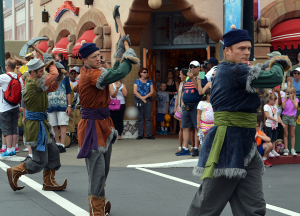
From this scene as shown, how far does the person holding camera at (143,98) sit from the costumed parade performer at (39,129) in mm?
5624

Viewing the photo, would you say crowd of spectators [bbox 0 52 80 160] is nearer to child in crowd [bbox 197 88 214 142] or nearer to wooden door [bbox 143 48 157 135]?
wooden door [bbox 143 48 157 135]

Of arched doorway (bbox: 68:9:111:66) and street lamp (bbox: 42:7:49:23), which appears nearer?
arched doorway (bbox: 68:9:111:66)

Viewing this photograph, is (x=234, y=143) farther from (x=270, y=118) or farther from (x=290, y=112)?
(x=290, y=112)

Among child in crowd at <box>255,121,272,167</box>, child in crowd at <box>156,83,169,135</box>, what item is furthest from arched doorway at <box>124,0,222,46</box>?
child in crowd at <box>255,121,272,167</box>

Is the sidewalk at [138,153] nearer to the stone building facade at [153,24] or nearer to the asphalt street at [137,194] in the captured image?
the asphalt street at [137,194]

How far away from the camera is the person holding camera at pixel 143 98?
1246 centimetres

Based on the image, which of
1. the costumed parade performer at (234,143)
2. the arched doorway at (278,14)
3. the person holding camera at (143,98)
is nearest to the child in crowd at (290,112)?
the arched doorway at (278,14)

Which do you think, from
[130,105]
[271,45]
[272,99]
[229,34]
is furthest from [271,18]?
[229,34]

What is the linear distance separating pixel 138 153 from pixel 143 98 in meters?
2.42

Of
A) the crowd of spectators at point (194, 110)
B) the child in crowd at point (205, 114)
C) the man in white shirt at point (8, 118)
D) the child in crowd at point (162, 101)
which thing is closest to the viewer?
the child in crowd at point (205, 114)

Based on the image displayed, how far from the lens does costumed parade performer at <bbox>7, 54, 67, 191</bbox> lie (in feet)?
21.6

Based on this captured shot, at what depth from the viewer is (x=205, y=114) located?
8930 millimetres

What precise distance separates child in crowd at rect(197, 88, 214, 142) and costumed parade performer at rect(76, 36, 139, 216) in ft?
12.5

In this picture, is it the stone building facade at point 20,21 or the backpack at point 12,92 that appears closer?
the backpack at point 12,92
